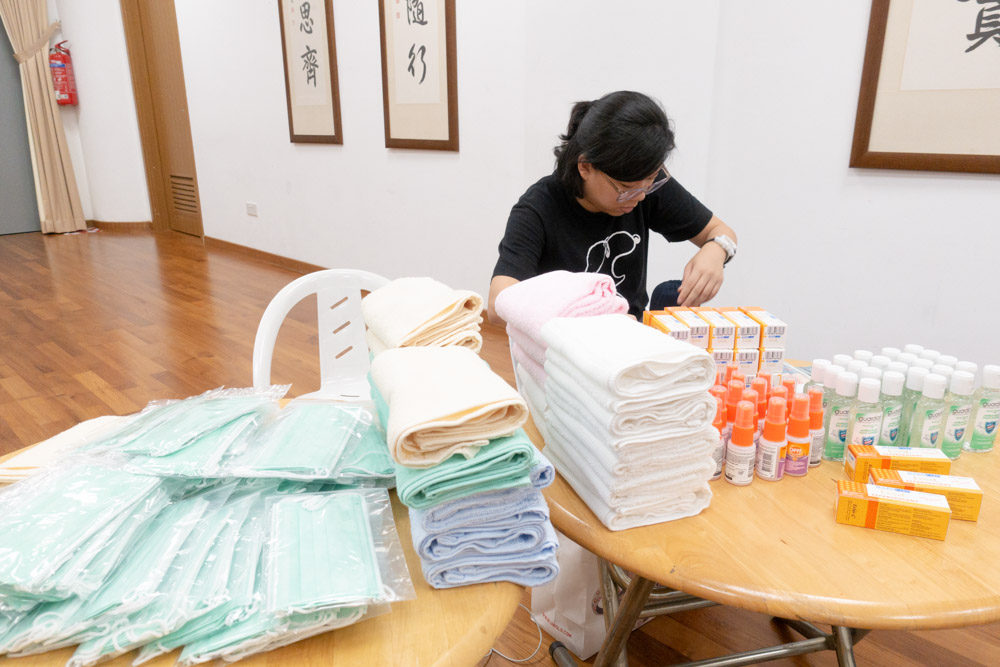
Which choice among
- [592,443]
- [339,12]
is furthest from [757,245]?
[339,12]

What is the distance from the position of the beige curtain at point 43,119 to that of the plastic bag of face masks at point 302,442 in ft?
25.4

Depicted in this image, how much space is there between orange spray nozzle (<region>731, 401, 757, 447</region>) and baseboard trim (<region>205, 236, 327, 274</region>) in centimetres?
467

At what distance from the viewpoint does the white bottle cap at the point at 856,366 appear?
1.07 meters

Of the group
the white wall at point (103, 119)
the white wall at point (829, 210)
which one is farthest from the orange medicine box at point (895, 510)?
the white wall at point (103, 119)

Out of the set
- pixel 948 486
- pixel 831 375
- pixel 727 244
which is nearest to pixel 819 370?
pixel 831 375

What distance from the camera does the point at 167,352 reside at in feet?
11.9

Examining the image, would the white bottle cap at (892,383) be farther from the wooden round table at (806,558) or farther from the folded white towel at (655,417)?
the folded white towel at (655,417)

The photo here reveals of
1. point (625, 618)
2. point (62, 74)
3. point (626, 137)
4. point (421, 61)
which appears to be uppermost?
point (62, 74)

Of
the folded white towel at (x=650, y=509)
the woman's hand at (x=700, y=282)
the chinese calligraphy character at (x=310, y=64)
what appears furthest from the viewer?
the chinese calligraphy character at (x=310, y=64)

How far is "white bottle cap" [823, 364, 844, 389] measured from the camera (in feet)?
3.40

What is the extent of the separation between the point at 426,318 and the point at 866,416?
0.72 m

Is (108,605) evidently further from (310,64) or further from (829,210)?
(310,64)

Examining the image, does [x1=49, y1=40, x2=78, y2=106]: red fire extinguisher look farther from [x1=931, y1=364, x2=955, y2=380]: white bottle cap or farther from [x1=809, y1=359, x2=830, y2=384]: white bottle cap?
[x1=931, y1=364, x2=955, y2=380]: white bottle cap

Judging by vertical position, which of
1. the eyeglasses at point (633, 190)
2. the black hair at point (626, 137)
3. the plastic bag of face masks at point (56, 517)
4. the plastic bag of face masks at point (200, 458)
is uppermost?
the black hair at point (626, 137)
